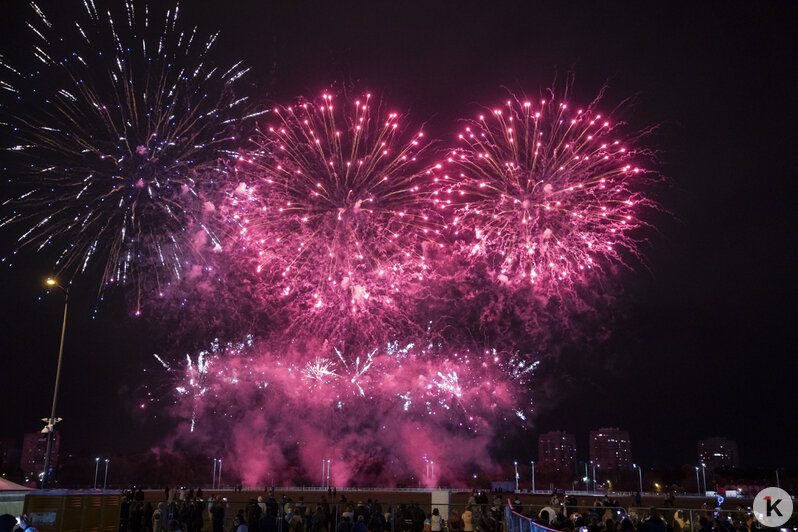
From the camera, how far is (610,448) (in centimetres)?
17138

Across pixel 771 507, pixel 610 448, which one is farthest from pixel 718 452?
pixel 771 507

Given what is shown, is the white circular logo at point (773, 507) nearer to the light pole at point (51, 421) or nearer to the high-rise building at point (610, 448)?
the light pole at point (51, 421)

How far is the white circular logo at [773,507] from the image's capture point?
1115 centimetres

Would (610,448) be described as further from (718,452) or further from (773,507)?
(773,507)

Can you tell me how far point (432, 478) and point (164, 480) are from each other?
33.7 meters

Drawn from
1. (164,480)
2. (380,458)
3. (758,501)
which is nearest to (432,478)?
(380,458)

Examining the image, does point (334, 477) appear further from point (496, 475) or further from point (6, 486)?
point (6, 486)

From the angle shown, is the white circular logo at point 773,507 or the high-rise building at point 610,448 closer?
the white circular logo at point 773,507

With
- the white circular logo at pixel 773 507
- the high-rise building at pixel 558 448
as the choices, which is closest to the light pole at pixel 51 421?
the white circular logo at pixel 773 507

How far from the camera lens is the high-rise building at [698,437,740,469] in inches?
6506

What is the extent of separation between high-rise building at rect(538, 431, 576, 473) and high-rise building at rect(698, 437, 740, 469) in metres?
32.2

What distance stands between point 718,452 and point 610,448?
92.0ft

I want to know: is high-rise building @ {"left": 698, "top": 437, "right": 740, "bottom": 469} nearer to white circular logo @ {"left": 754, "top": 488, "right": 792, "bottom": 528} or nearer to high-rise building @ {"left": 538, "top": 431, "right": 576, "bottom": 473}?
high-rise building @ {"left": 538, "top": 431, "right": 576, "bottom": 473}

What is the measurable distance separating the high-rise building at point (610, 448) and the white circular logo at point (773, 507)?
168566 millimetres
